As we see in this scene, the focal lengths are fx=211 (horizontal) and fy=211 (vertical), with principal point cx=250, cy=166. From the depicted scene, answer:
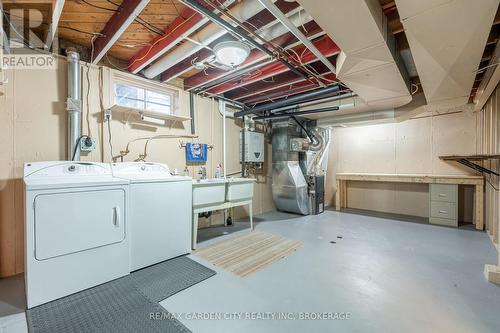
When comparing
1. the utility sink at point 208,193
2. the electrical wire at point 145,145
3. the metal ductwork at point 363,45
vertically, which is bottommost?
the utility sink at point 208,193

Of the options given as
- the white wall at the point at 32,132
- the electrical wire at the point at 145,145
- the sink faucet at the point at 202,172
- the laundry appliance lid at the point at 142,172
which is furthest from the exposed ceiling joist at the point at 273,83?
the laundry appliance lid at the point at 142,172

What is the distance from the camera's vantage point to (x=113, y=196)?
207 cm

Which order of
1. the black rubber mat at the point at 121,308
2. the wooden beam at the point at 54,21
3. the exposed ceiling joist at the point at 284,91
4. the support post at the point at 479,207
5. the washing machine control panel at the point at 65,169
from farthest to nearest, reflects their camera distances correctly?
the support post at the point at 479,207 < the exposed ceiling joist at the point at 284,91 < the washing machine control panel at the point at 65,169 < the wooden beam at the point at 54,21 < the black rubber mat at the point at 121,308

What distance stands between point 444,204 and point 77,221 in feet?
17.8

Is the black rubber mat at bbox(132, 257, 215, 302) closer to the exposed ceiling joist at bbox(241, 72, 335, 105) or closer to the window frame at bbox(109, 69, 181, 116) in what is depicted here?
the window frame at bbox(109, 69, 181, 116)

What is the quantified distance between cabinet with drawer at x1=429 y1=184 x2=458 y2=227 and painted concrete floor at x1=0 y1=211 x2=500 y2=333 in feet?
3.03

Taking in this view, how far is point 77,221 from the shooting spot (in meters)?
1.87

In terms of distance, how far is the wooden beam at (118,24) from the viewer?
1698 mm

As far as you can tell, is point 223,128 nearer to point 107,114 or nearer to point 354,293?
point 107,114

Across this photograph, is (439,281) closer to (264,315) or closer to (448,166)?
(264,315)

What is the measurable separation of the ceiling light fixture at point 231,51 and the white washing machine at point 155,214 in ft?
4.83

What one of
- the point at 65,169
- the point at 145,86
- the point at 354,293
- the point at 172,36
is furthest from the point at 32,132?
the point at 354,293

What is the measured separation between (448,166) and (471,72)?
8.86ft

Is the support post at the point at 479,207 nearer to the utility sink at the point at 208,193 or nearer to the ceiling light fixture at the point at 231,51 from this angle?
the utility sink at the point at 208,193
